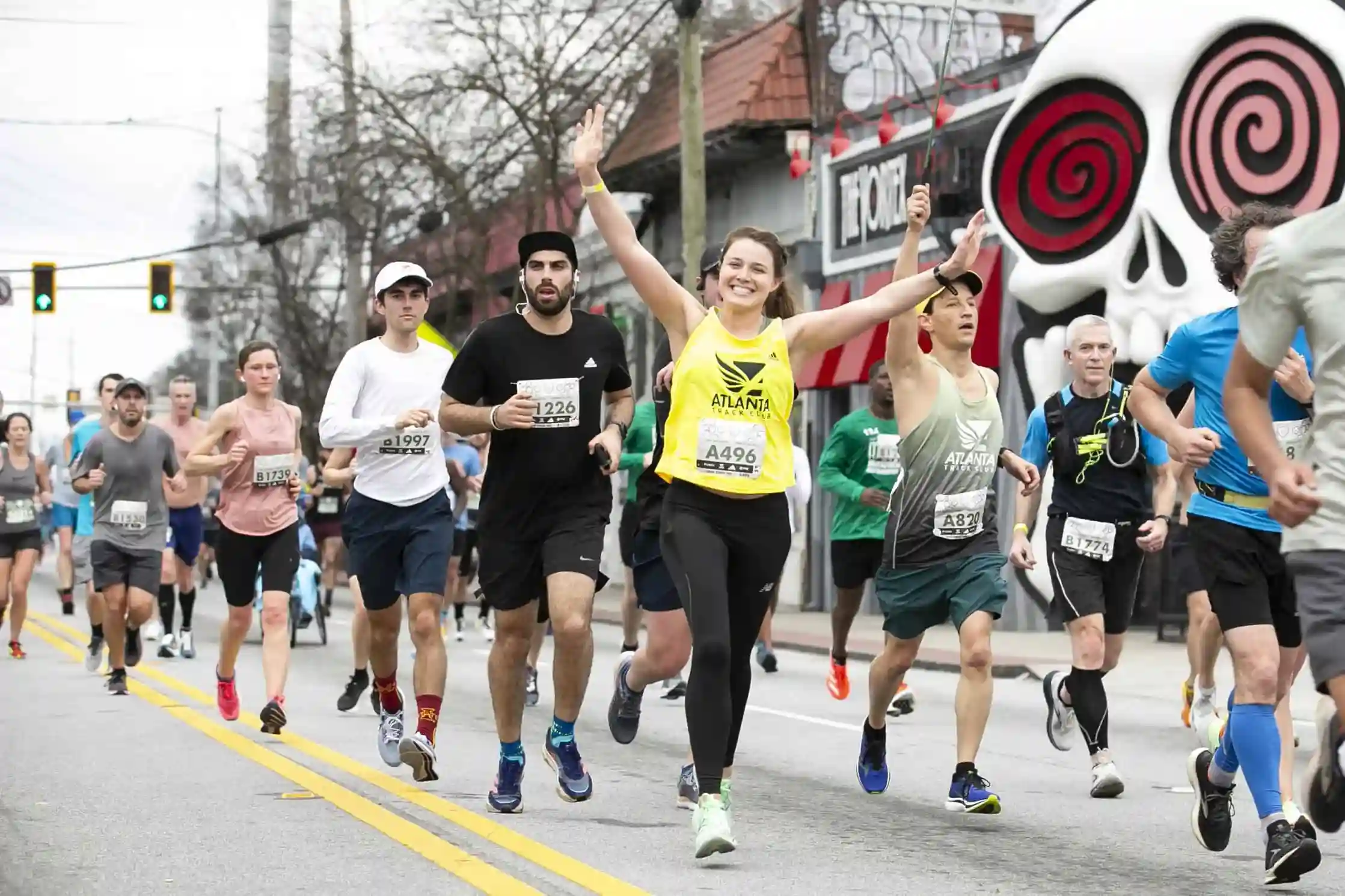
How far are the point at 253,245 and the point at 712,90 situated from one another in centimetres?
2134

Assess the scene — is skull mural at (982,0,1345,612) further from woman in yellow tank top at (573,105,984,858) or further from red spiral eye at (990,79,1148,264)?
woman in yellow tank top at (573,105,984,858)

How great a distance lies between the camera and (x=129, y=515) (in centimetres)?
1404

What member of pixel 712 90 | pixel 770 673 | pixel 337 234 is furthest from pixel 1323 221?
pixel 337 234

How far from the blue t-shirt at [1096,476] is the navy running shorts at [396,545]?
248cm

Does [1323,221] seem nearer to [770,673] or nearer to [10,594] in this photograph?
[770,673]

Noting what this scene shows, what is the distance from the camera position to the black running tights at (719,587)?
6996mm

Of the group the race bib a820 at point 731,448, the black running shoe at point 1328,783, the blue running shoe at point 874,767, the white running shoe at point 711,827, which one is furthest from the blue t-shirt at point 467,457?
the black running shoe at point 1328,783

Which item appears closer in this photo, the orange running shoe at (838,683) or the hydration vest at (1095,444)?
the hydration vest at (1095,444)

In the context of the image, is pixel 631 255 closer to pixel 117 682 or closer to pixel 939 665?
pixel 117 682

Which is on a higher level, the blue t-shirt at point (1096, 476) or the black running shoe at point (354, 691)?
the blue t-shirt at point (1096, 476)

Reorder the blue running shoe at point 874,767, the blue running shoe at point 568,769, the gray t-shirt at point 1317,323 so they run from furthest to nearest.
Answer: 1. the blue running shoe at point 874,767
2. the blue running shoe at point 568,769
3. the gray t-shirt at point 1317,323

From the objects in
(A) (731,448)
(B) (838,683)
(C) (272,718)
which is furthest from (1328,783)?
(B) (838,683)

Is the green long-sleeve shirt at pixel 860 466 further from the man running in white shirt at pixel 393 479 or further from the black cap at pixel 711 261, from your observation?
the black cap at pixel 711 261

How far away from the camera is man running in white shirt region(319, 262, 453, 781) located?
30.8ft
